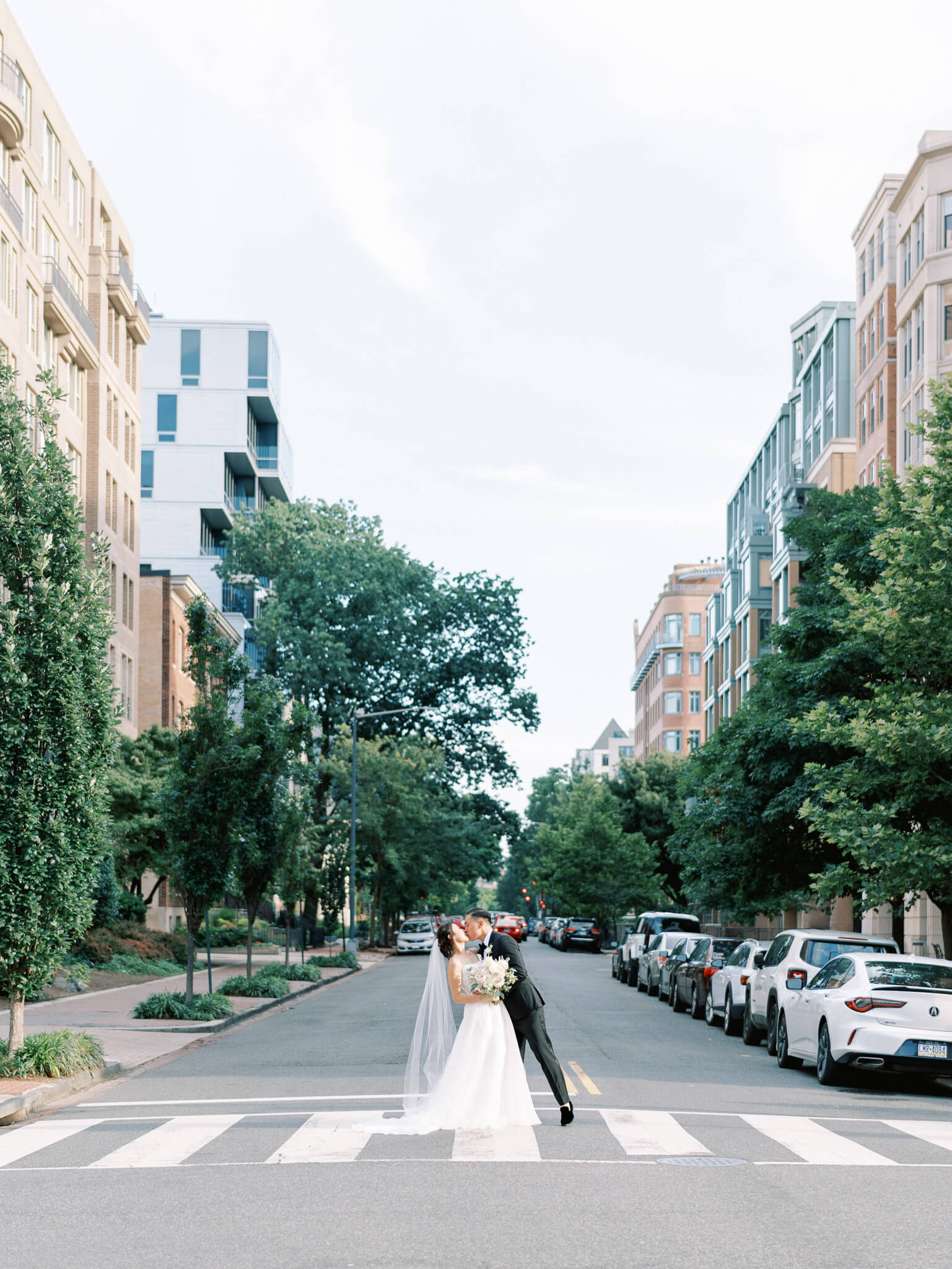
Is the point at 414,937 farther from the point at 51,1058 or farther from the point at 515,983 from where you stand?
Result: the point at 515,983

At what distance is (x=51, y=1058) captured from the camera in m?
15.7

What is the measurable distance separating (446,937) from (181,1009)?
1334 centimetres

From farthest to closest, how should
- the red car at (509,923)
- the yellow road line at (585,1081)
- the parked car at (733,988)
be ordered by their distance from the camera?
the red car at (509,923) < the parked car at (733,988) < the yellow road line at (585,1081)

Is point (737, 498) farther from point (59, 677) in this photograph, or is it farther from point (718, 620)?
point (59, 677)

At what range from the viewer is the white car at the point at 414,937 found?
60.2 metres

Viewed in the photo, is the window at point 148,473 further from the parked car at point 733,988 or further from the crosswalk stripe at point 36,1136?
the crosswalk stripe at point 36,1136

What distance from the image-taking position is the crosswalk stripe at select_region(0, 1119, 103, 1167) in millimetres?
11352

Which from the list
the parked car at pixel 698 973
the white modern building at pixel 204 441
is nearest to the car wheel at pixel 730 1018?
the parked car at pixel 698 973

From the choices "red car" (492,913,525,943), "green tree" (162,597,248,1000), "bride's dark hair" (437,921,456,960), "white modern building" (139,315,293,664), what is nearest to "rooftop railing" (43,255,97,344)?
"green tree" (162,597,248,1000)

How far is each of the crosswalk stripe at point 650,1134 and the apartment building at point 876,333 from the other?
36.5 metres

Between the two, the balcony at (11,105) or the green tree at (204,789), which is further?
the balcony at (11,105)

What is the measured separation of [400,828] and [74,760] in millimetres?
44539

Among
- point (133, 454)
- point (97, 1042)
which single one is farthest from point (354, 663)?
point (97, 1042)

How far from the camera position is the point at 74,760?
1584 centimetres
